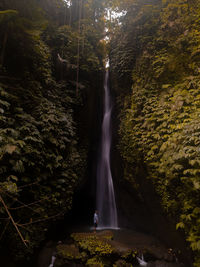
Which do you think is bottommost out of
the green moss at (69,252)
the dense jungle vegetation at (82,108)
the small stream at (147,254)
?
the small stream at (147,254)

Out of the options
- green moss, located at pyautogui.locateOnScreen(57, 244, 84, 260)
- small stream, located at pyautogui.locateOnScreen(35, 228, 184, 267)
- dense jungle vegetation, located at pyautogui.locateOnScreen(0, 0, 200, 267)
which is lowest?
small stream, located at pyautogui.locateOnScreen(35, 228, 184, 267)

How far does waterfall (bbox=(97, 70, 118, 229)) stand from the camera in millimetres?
10430

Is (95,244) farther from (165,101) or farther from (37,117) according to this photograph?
(165,101)

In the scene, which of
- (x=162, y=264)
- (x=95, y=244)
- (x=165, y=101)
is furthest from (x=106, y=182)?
(x=165, y=101)

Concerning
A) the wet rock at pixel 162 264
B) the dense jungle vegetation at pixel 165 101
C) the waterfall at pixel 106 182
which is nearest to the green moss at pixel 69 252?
the wet rock at pixel 162 264

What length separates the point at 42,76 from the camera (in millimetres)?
8469

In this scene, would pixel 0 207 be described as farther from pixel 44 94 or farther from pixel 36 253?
pixel 44 94

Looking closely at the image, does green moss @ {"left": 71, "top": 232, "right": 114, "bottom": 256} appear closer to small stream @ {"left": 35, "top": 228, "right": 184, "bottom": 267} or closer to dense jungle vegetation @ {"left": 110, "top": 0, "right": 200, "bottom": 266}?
small stream @ {"left": 35, "top": 228, "right": 184, "bottom": 267}

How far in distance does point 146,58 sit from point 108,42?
215 inches

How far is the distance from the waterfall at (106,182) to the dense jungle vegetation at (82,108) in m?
1.83

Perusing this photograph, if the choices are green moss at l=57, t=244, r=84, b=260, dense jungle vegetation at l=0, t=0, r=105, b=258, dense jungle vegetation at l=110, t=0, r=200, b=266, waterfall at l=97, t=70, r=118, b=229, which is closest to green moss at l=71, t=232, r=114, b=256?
green moss at l=57, t=244, r=84, b=260

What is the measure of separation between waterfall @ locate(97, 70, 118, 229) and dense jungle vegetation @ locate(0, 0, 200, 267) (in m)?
1.83

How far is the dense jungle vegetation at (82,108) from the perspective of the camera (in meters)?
5.22

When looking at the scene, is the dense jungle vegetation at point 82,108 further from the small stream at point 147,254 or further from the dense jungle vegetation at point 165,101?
the small stream at point 147,254
